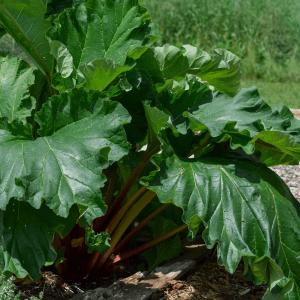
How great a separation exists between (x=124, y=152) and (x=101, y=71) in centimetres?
40

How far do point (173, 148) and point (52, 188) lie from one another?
22.5 inches

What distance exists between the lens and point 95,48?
1888 millimetres

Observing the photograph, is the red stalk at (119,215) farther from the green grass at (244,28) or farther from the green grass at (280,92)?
the green grass at (244,28)

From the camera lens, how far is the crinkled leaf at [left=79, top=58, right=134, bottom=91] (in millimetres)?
1659

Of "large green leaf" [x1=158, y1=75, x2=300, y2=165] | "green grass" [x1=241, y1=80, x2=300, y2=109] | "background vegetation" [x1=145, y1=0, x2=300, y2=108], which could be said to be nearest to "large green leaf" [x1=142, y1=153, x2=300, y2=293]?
"large green leaf" [x1=158, y1=75, x2=300, y2=165]

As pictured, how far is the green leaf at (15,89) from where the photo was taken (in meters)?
1.82

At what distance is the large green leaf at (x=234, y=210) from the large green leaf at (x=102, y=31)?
59cm

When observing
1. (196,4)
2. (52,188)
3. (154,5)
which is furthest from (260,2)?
(52,188)

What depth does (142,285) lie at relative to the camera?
1.94 metres

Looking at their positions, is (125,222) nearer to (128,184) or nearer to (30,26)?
(128,184)

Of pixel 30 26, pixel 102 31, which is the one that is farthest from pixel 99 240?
pixel 30 26

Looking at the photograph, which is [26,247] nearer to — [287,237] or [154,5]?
[287,237]

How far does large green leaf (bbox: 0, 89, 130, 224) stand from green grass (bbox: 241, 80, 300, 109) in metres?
5.11

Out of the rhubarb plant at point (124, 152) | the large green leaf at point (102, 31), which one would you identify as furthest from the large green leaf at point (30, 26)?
the large green leaf at point (102, 31)
